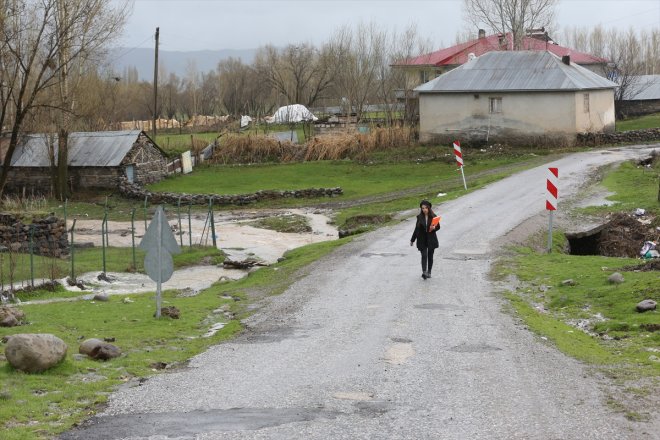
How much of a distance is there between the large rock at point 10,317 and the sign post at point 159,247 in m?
2.22

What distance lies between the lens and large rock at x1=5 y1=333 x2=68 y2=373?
38.0 feet

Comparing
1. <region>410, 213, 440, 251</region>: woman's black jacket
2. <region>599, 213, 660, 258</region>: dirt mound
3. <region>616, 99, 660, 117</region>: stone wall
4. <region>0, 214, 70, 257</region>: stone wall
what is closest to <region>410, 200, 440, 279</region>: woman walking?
<region>410, 213, 440, 251</region>: woman's black jacket

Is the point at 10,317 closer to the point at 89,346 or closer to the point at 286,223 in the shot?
the point at 89,346

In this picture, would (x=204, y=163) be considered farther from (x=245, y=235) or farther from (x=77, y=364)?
(x=77, y=364)

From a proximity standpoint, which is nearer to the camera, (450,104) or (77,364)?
(77,364)

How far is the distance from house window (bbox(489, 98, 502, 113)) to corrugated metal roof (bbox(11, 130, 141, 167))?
777 inches

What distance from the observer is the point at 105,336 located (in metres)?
14.6

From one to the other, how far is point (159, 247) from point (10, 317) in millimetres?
2625

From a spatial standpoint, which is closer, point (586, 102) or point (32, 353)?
point (32, 353)

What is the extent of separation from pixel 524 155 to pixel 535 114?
304 centimetres

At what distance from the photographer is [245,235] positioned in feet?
115

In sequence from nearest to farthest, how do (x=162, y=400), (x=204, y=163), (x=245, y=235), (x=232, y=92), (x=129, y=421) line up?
1. (x=129, y=421)
2. (x=162, y=400)
3. (x=245, y=235)
4. (x=204, y=163)
5. (x=232, y=92)

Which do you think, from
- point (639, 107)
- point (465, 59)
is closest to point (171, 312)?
point (465, 59)

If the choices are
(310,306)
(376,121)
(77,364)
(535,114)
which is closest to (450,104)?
(535,114)
